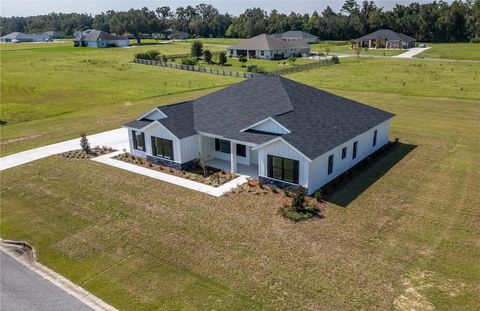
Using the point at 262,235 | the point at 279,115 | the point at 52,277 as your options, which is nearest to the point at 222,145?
the point at 279,115

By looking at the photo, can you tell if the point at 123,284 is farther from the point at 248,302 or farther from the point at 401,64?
the point at 401,64

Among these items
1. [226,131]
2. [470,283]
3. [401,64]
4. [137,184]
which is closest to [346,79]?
[401,64]

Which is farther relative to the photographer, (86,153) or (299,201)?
(86,153)

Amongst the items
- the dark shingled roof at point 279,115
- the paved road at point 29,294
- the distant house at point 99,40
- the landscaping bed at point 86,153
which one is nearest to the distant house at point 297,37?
the distant house at point 99,40

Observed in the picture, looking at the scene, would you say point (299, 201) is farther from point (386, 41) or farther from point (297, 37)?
point (297, 37)

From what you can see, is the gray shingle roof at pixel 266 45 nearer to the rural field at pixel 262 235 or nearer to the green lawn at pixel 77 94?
the green lawn at pixel 77 94

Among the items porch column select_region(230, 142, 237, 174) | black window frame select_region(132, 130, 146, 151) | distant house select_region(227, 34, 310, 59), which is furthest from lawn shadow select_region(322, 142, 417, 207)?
distant house select_region(227, 34, 310, 59)
